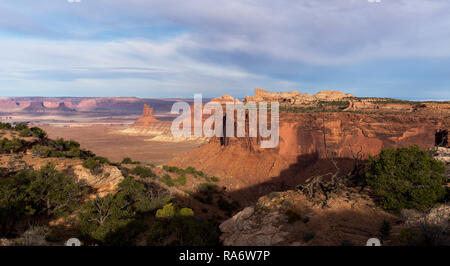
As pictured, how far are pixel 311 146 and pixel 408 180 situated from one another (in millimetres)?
22188

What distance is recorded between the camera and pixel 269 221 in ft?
33.6

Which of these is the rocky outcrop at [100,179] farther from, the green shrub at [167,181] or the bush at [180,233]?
the bush at [180,233]

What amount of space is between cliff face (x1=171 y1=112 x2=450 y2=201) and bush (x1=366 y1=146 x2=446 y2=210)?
15.8m

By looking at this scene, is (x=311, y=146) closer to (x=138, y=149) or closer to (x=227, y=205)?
(x=227, y=205)

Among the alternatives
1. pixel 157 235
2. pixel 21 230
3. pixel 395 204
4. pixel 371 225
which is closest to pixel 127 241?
pixel 157 235

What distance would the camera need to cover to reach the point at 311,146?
32.7 meters

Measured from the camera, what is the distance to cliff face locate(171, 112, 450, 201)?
1075 inches

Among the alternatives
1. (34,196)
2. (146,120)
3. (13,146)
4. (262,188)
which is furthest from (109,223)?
(146,120)

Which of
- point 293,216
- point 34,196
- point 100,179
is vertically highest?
point 293,216

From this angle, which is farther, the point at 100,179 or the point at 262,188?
the point at 262,188

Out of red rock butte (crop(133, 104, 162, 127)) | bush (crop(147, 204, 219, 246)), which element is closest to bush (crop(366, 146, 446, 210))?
bush (crop(147, 204, 219, 246))
